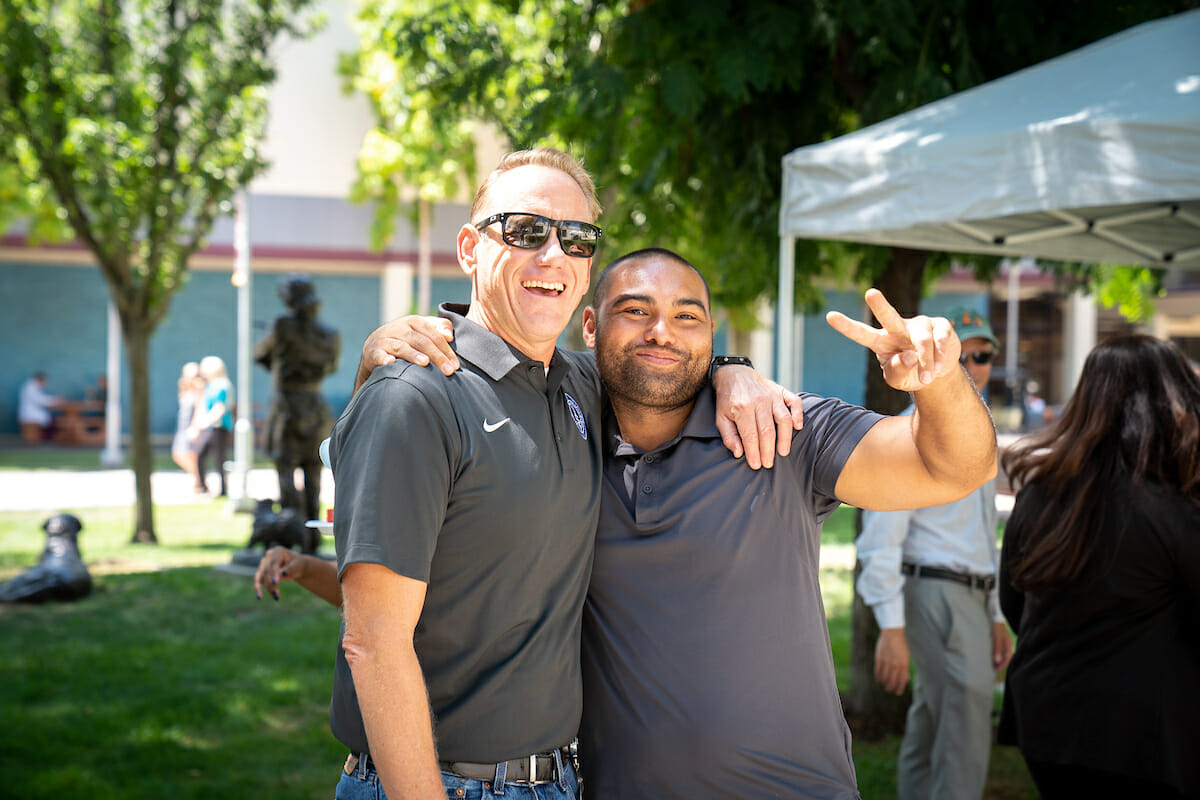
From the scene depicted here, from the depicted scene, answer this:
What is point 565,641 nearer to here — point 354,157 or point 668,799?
point 668,799

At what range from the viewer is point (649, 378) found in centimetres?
238

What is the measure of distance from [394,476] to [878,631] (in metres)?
4.19

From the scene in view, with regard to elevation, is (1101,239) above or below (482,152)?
below

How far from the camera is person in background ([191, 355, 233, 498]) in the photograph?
561 inches

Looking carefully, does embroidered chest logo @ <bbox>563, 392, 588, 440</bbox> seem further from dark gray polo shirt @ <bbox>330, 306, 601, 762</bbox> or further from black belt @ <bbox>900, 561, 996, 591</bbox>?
black belt @ <bbox>900, 561, 996, 591</bbox>

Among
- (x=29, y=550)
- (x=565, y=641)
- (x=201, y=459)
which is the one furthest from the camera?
(x=201, y=459)

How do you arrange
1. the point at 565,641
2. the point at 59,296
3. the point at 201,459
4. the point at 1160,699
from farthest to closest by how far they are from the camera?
the point at 59,296 → the point at 201,459 → the point at 1160,699 → the point at 565,641

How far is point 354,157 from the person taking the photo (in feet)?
84.6

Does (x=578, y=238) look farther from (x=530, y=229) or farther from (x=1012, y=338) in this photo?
(x=1012, y=338)

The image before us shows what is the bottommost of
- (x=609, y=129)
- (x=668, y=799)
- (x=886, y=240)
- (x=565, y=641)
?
(x=668, y=799)

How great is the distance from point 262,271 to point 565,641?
25095mm

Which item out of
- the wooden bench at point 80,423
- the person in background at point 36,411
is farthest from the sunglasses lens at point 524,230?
the person in background at point 36,411

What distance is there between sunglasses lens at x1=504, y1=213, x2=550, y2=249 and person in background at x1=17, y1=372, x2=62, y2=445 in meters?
24.2

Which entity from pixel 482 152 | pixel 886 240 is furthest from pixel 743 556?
pixel 482 152
